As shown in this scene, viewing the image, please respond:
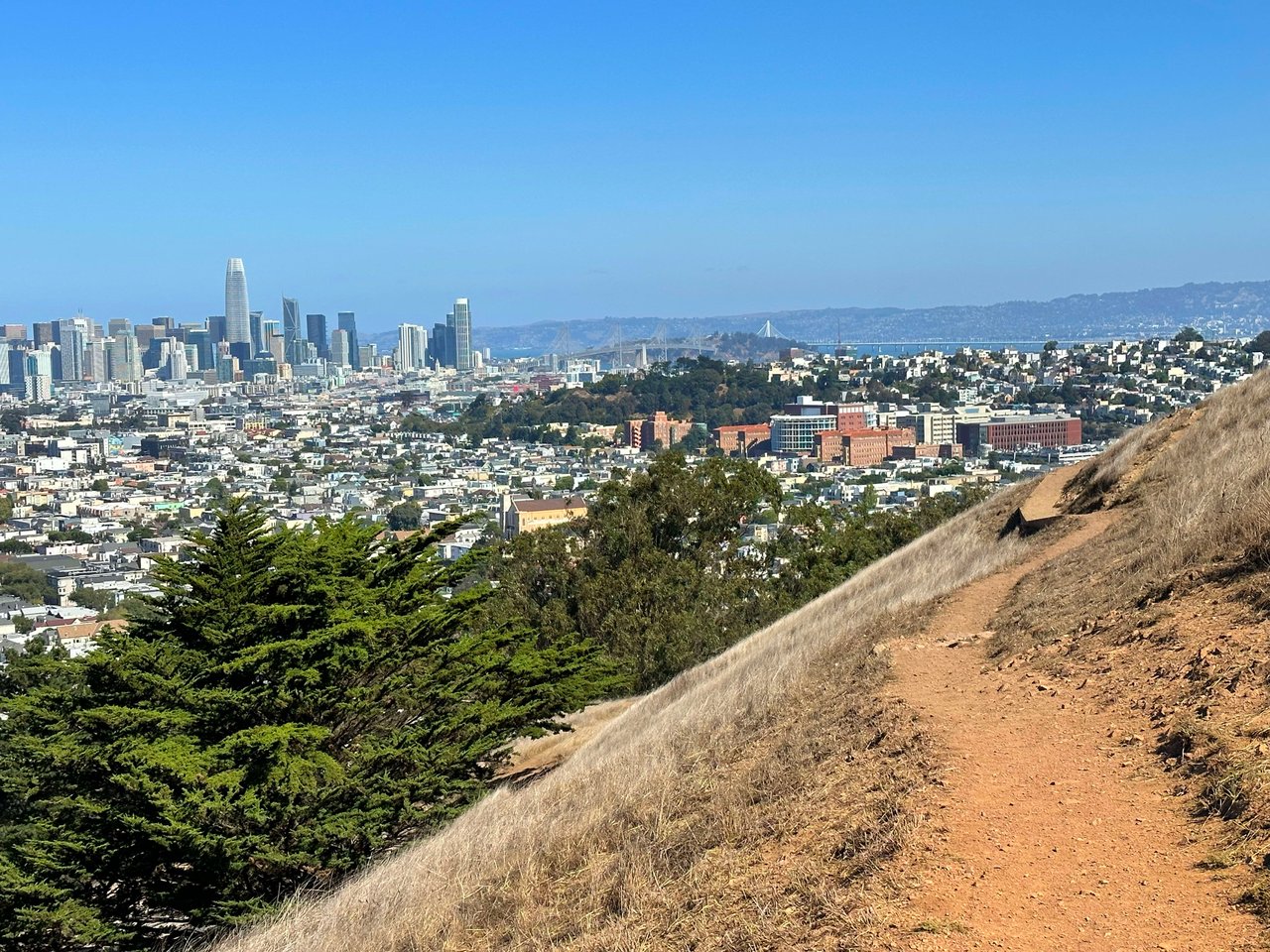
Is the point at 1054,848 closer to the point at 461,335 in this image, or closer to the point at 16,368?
the point at 16,368

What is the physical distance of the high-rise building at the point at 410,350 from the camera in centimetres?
17938

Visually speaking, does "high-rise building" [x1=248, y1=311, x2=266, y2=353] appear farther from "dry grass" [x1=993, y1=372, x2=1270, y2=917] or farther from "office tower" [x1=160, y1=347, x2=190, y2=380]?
"dry grass" [x1=993, y1=372, x2=1270, y2=917]

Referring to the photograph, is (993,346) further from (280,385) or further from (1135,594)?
(1135,594)

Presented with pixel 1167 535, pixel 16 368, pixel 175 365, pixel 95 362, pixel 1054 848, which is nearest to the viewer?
pixel 1054 848

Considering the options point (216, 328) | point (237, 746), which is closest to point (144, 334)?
point (216, 328)

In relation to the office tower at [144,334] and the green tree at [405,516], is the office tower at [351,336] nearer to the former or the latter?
the office tower at [144,334]

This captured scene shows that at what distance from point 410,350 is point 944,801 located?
180 metres

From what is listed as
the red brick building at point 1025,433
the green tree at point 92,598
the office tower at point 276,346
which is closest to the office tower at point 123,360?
the office tower at point 276,346

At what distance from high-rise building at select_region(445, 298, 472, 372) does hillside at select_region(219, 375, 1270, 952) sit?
6696 inches

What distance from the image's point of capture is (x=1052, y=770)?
3682mm

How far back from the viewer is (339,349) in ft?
579

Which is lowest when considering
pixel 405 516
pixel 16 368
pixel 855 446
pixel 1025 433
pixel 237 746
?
pixel 405 516

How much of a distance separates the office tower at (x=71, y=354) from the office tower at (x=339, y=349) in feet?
99.6

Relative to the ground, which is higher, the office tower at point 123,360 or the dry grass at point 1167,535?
the office tower at point 123,360
